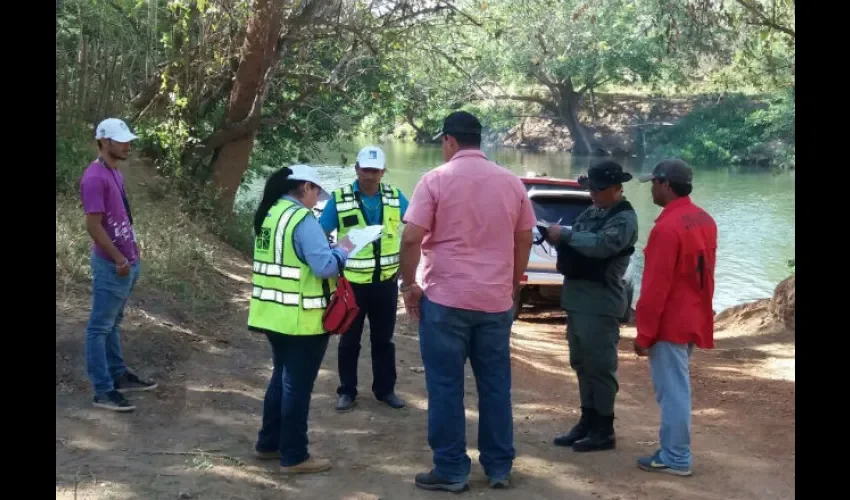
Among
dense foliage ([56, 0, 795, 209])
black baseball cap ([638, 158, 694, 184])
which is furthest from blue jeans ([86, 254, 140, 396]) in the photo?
dense foliage ([56, 0, 795, 209])

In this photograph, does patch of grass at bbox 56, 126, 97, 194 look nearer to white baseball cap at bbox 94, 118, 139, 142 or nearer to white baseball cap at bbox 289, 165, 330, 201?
white baseball cap at bbox 94, 118, 139, 142

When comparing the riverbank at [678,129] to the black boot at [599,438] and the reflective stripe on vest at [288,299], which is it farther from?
the reflective stripe on vest at [288,299]

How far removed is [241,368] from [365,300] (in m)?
1.74

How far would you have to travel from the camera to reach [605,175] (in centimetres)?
533

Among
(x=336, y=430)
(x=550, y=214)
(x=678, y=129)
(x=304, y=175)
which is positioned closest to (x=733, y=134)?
(x=678, y=129)

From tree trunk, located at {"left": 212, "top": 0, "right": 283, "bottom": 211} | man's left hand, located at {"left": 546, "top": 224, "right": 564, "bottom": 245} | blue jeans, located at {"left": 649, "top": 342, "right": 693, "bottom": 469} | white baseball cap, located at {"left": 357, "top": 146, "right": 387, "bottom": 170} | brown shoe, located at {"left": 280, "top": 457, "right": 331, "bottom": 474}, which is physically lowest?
brown shoe, located at {"left": 280, "top": 457, "right": 331, "bottom": 474}

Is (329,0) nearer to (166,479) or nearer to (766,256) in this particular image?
(166,479)

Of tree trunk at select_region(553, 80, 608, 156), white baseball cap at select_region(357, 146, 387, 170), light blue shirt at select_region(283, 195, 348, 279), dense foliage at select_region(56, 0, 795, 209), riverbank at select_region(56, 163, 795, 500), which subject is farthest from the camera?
tree trunk at select_region(553, 80, 608, 156)

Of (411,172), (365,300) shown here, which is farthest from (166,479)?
(411,172)

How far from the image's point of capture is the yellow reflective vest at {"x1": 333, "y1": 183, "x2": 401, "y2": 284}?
5.96 metres

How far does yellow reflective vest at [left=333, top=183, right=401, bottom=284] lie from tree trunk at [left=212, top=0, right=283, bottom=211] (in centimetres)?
588

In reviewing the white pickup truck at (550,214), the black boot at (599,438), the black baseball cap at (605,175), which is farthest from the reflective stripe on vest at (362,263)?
the white pickup truck at (550,214)

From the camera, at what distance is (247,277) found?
11336 millimetres

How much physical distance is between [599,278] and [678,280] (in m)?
0.50
